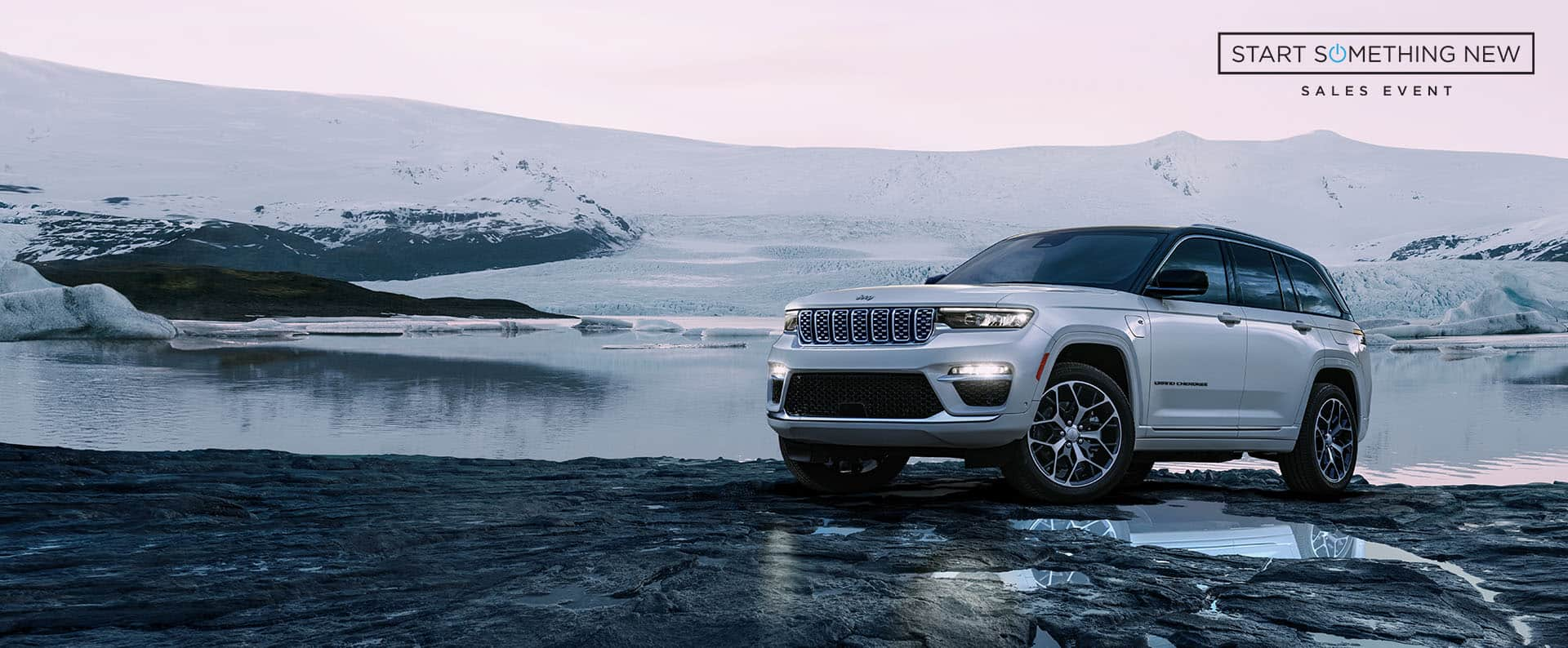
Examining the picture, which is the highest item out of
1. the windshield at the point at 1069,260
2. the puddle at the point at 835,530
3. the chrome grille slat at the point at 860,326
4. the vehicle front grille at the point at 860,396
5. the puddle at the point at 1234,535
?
the windshield at the point at 1069,260

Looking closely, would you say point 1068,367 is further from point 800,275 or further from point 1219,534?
point 800,275

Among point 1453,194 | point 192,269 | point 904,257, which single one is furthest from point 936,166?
point 192,269

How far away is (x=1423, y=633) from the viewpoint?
14.2 feet

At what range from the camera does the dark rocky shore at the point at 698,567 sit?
13.9 ft

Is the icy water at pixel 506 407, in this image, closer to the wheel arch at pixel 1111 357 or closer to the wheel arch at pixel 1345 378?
the wheel arch at pixel 1345 378

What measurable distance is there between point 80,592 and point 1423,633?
4.37 meters

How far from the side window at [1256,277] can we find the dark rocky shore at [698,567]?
119cm

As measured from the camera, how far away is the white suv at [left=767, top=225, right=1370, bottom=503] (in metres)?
6.84

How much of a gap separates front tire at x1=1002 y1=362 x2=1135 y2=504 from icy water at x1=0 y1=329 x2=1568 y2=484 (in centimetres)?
380

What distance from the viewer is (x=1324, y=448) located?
8797mm

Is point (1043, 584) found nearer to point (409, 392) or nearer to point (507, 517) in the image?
point (507, 517)

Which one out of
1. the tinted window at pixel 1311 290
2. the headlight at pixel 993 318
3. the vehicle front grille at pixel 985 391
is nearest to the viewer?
the vehicle front grille at pixel 985 391

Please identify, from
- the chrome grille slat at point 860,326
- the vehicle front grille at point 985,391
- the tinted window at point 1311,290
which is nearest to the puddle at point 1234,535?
the vehicle front grille at point 985,391

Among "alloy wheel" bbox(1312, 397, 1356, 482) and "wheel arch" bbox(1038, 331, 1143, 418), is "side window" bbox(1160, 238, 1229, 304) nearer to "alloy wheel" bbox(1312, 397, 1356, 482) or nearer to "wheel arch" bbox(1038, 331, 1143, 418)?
"wheel arch" bbox(1038, 331, 1143, 418)
